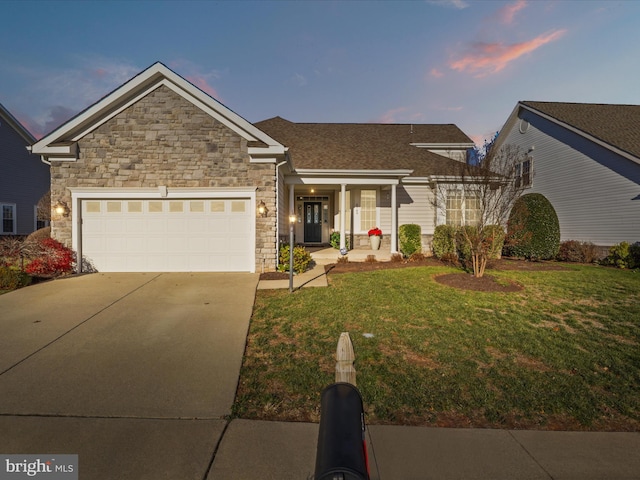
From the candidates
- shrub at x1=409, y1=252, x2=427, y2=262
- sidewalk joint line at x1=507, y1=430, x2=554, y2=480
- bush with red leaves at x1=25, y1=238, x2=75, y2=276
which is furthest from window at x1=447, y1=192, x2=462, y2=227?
bush with red leaves at x1=25, y1=238, x2=75, y2=276

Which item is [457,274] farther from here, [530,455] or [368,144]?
[368,144]

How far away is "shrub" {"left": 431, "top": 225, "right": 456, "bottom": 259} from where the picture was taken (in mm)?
12672

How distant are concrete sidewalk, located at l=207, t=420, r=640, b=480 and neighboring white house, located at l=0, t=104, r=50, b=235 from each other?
2305 cm

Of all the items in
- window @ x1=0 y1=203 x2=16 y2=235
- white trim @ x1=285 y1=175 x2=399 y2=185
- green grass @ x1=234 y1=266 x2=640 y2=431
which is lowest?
green grass @ x1=234 y1=266 x2=640 y2=431

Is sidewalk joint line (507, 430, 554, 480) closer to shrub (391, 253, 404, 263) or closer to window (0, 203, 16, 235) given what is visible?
shrub (391, 253, 404, 263)

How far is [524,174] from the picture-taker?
17.7m

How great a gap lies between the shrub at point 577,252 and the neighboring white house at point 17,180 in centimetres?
2828

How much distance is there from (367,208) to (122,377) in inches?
485

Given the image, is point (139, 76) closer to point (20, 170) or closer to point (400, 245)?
point (400, 245)

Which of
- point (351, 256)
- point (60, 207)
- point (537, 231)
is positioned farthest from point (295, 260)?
point (537, 231)

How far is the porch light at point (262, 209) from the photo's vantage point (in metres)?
10.0

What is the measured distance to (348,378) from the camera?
2.23 m

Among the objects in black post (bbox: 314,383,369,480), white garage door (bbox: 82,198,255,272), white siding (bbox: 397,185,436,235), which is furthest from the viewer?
white siding (bbox: 397,185,436,235)

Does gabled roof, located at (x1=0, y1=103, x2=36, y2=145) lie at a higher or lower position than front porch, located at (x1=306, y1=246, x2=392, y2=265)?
higher
